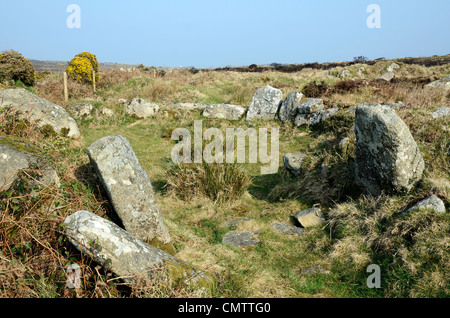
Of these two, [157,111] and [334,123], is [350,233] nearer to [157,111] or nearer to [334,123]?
[334,123]

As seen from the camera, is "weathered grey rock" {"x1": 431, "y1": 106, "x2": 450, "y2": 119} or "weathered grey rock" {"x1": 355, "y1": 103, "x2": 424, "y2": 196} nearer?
"weathered grey rock" {"x1": 355, "y1": 103, "x2": 424, "y2": 196}

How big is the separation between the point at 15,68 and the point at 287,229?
49.4 feet

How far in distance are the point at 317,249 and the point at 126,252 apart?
10.1 ft

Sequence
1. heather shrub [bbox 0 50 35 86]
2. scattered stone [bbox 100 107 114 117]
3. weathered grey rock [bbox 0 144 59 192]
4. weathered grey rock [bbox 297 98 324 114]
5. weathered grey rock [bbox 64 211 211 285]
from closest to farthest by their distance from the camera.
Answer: weathered grey rock [bbox 64 211 211 285]
weathered grey rock [bbox 0 144 59 192]
weathered grey rock [bbox 297 98 324 114]
scattered stone [bbox 100 107 114 117]
heather shrub [bbox 0 50 35 86]

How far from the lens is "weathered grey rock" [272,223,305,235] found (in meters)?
5.55

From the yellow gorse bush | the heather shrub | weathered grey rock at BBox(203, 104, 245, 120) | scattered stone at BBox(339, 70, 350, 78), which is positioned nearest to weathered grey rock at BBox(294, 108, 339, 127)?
weathered grey rock at BBox(203, 104, 245, 120)

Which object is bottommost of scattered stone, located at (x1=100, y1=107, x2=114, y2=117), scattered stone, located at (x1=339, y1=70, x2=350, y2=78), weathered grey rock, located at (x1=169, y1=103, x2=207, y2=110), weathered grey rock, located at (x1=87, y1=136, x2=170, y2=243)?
weathered grey rock, located at (x1=87, y1=136, x2=170, y2=243)

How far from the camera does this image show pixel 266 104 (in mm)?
13258

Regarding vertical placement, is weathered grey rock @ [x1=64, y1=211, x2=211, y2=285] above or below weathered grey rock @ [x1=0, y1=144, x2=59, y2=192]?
below

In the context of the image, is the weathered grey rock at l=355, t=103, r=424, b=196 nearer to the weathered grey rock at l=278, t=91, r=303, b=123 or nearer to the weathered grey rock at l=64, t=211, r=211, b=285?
the weathered grey rock at l=64, t=211, r=211, b=285

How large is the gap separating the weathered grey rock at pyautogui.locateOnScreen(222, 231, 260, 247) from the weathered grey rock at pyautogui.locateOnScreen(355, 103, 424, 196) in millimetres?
2318

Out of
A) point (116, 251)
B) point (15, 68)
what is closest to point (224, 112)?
point (15, 68)
